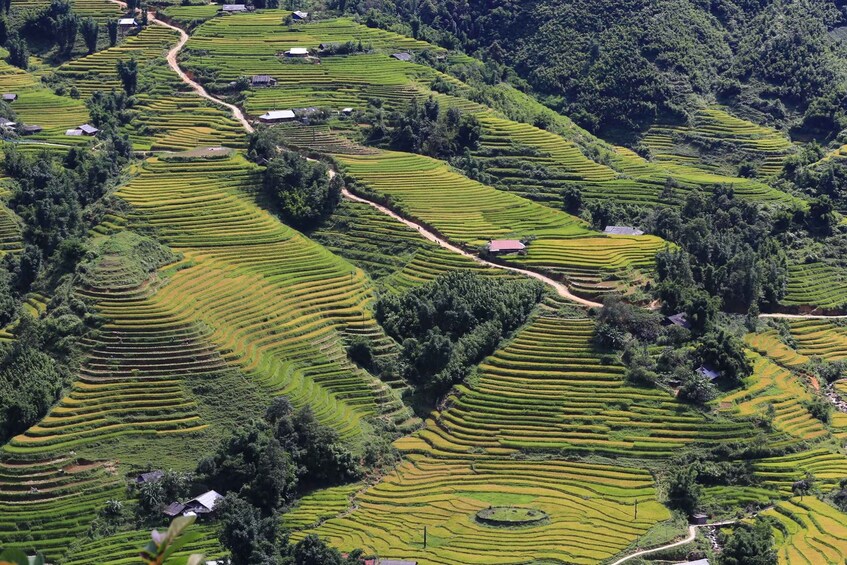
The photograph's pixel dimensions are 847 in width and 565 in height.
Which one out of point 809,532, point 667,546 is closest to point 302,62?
point 667,546

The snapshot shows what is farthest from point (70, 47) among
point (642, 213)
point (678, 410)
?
point (678, 410)

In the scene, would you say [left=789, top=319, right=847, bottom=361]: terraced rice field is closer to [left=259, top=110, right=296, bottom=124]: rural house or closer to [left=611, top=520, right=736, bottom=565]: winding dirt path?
[left=611, top=520, right=736, bottom=565]: winding dirt path

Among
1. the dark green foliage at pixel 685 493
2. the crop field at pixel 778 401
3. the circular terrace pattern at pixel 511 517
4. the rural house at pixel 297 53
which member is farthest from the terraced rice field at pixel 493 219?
the circular terrace pattern at pixel 511 517

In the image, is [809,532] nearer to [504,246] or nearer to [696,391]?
[696,391]

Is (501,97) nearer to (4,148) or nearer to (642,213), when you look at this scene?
(642,213)

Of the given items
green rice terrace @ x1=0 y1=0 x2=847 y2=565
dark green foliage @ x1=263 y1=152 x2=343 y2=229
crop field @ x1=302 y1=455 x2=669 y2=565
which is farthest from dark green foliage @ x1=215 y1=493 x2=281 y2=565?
dark green foliage @ x1=263 y1=152 x2=343 y2=229
